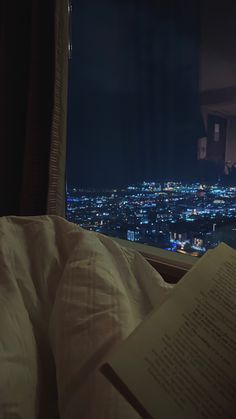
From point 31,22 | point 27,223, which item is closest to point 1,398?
point 27,223

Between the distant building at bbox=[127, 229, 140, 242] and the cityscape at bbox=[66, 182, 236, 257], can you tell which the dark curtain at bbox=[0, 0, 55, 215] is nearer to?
the cityscape at bbox=[66, 182, 236, 257]

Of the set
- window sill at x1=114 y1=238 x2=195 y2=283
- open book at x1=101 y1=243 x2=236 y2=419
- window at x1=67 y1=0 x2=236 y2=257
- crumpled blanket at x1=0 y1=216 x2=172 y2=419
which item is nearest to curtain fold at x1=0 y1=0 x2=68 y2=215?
window at x1=67 y1=0 x2=236 y2=257

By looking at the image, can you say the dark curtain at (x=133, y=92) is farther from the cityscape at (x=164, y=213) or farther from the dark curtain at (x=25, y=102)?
the dark curtain at (x=25, y=102)

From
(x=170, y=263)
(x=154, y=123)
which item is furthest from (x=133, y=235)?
(x=154, y=123)

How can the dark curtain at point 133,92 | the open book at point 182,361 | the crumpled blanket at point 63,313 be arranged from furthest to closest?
the dark curtain at point 133,92 < the crumpled blanket at point 63,313 < the open book at point 182,361

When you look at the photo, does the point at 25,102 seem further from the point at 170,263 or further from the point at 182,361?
the point at 182,361

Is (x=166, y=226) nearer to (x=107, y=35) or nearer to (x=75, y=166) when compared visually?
(x=75, y=166)

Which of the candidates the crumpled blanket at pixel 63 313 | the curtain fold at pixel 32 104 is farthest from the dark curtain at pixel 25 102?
the crumpled blanket at pixel 63 313
